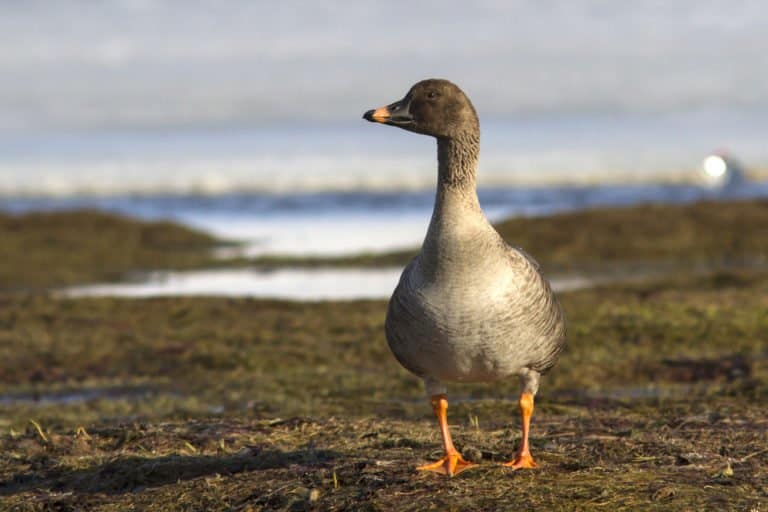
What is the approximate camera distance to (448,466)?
314 inches

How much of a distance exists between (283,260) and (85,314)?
15.9 meters

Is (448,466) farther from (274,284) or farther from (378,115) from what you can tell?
(274,284)

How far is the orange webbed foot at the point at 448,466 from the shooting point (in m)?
7.95

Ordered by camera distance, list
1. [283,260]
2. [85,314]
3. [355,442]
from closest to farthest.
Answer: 1. [355,442]
2. [85,314]
3. [283,260]

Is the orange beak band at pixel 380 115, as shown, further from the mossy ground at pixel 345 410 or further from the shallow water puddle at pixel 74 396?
the shallow water puddle at pixel 74 396

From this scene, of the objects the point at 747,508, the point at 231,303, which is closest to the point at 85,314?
the point at 231,303

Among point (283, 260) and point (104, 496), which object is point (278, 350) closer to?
point (104, 496)

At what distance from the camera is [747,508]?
7.20 metres

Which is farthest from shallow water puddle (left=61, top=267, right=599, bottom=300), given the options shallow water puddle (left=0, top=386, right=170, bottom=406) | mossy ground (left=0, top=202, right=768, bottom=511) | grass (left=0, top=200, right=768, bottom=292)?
shallow water puddle (left=0, top=386, right=170, bottom=406)

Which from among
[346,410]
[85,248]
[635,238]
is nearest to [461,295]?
[346,410]

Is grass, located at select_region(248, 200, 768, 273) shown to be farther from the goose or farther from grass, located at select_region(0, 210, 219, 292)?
the goose

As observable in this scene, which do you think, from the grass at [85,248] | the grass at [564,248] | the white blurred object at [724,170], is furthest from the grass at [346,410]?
the white blurred object at [724,170]

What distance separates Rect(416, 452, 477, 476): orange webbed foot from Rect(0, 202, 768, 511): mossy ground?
0.26 feet

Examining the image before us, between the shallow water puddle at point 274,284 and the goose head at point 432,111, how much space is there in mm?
16407
